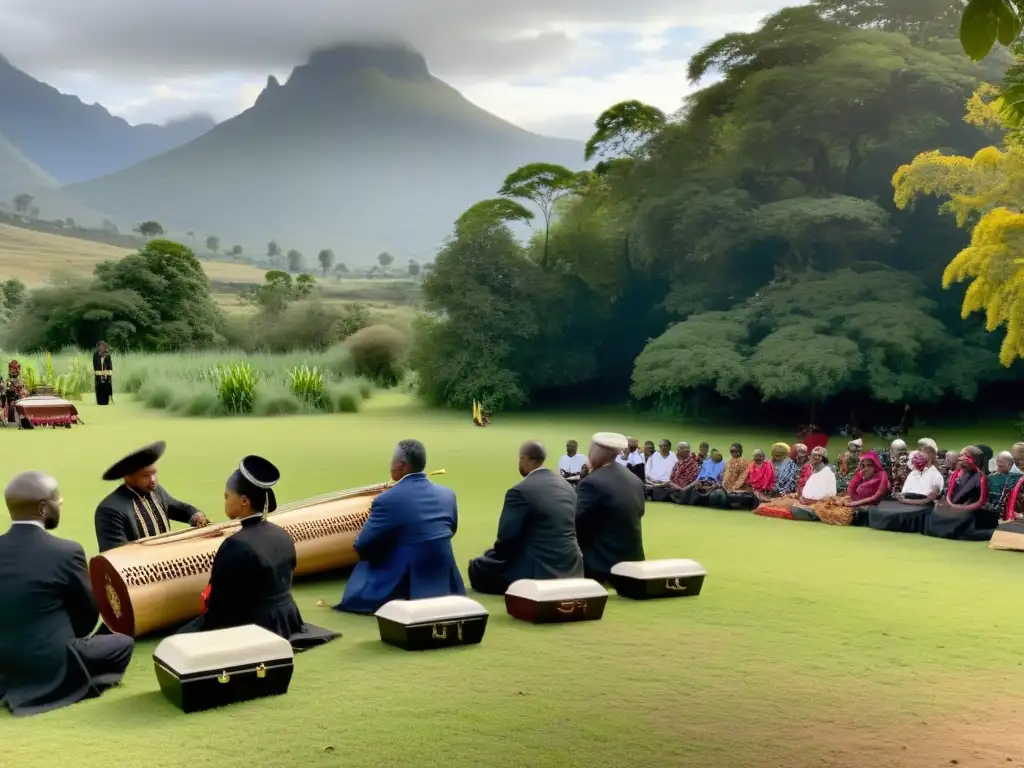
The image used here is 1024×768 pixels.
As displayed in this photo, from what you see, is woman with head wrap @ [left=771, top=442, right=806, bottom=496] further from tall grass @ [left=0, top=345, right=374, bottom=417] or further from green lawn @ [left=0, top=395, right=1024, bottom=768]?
tall grass @ [left=0, top=345, right=374, bottom=417]

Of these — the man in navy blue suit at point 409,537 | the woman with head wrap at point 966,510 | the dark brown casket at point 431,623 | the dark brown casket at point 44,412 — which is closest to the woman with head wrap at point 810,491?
the woman with head wrap at point 966,510

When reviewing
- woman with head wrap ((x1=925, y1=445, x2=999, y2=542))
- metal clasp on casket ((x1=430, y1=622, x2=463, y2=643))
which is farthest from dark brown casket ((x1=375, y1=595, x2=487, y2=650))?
woman with head wrap ((x1=925, y1=445, x2=999, y2=542))

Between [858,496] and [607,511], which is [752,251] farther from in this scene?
[607,511]

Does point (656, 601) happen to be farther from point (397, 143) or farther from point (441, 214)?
point (397, 143)

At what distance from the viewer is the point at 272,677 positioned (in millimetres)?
4273

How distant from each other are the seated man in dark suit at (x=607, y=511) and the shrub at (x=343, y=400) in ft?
52.3

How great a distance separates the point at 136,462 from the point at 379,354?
25.1 metres

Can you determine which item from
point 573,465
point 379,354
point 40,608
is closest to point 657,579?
point 40,608

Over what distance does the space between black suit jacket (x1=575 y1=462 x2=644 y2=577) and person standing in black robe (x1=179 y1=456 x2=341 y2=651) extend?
2185 mm

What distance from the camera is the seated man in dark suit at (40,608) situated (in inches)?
162

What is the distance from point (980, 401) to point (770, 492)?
13.2m

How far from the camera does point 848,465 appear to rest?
978cm

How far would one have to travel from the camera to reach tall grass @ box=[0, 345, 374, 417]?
20.8 meters

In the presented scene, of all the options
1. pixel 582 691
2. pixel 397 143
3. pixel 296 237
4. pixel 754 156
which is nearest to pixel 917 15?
pixel 754 156
